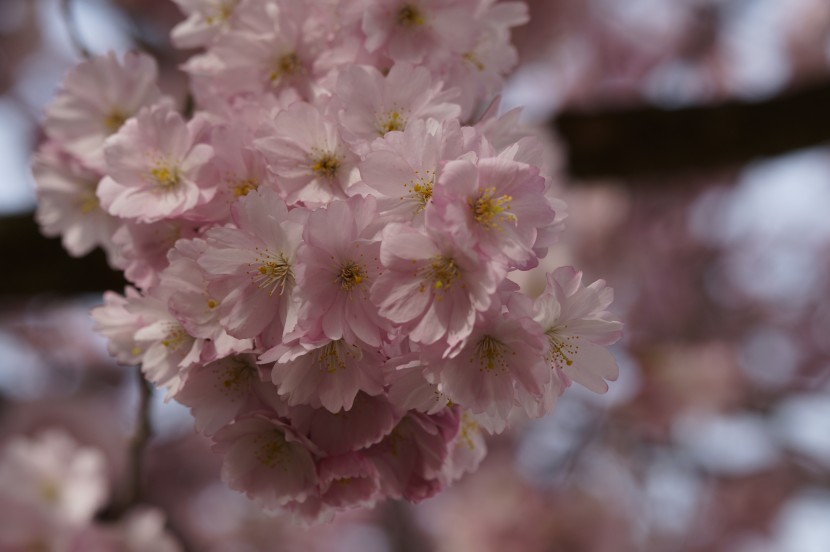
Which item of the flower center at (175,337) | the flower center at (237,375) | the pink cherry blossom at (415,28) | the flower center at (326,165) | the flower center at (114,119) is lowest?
the flower center at (237,375)

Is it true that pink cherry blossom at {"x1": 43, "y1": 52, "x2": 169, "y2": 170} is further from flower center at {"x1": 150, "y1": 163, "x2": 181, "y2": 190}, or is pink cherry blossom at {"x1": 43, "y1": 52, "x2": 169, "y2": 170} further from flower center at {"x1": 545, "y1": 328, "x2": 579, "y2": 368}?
flower center at {"x1": 545, "y1": 328, "x2": 579, "y2": 368}

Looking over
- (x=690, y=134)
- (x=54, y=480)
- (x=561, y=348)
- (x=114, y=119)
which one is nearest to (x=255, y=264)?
(x=561, y=348)

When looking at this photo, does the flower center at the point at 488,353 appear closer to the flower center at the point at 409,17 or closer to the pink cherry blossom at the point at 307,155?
the pink cherry blossom at the point at 307,155

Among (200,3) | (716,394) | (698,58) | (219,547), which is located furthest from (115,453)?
(698,58)

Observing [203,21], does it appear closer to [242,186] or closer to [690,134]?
[242,186]

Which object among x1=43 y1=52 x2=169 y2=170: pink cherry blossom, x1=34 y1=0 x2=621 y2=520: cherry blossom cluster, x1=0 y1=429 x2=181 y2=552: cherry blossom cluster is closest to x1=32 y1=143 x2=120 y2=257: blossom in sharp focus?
x1=43 y1=52 x2=169 y2=170: pink cherry blossom

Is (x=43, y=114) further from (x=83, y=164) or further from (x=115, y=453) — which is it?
(x=115, y=453)

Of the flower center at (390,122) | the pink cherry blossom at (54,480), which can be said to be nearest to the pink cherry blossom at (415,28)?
the flower center at (390,122)
